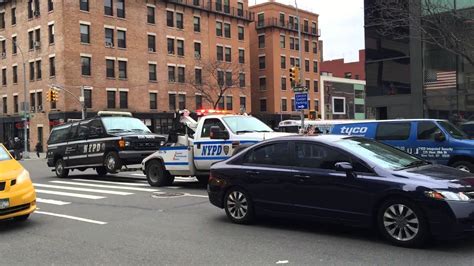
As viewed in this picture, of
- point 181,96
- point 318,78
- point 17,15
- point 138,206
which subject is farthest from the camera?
point 318,78

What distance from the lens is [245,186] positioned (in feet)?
26.5

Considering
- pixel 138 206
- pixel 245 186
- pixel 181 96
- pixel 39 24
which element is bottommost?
pixel 138 206

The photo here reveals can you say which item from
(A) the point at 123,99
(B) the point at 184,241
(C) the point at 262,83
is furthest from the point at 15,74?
(B) the point at 184,241

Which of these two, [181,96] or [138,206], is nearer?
[138,206]

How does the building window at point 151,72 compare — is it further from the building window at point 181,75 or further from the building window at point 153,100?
the building window at point 181,75

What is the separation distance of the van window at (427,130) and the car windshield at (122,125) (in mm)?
8737

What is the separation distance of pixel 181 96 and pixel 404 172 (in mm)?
50821

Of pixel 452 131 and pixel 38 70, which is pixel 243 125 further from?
pixel 38 70

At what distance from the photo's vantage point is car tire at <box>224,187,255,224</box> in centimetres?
808

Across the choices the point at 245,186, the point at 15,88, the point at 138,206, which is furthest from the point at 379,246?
the point at 15,88

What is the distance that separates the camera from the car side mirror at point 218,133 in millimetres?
11930

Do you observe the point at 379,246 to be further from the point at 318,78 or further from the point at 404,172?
the point at 318,78

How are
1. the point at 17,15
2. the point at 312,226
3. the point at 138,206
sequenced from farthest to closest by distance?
the point at 17,15 < the point at 138,206 < the point at 312,226

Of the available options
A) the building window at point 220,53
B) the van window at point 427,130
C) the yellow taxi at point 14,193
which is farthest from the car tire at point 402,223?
the building window at point 220,53
